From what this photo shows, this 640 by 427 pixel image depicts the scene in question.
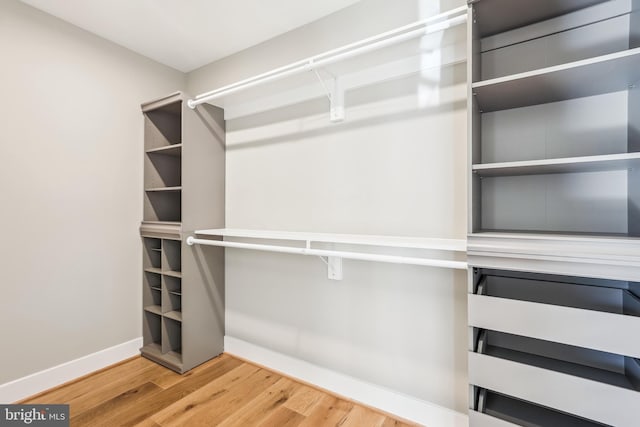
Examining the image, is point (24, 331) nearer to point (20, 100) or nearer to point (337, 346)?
point (20, 100)

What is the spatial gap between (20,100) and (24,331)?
1.42 m

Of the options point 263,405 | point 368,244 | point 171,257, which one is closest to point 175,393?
point 263,405

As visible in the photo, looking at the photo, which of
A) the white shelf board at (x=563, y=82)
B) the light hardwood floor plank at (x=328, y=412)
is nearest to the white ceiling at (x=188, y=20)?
the white shelf board at (x=563, y=82)

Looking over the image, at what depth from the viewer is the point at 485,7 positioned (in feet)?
3.96

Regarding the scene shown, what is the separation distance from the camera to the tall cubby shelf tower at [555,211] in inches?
38.6

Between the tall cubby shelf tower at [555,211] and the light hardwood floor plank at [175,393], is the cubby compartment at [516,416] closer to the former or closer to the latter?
the tall cubby shelf tower at [555,211]

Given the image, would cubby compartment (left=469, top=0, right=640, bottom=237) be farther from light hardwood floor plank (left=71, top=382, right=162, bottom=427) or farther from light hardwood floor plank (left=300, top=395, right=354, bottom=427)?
light hardwood floor plank (left=71, top=382, right=162, bottom=427)

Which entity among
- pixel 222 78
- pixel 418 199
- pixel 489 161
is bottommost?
pixel 418 199

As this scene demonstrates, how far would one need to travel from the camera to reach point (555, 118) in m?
1.29

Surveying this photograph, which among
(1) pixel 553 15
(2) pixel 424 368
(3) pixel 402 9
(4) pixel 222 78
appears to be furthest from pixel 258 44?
(2) pixel 424 368

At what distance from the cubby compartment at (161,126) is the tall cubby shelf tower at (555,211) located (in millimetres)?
2220

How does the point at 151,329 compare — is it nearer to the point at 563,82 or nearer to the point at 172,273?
the point at 172,273

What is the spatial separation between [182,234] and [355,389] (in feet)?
5.08

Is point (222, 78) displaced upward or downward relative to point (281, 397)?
upward
